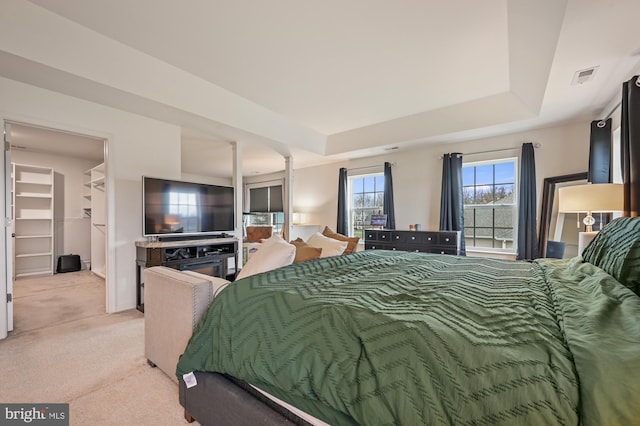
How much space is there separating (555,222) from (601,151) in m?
1.10

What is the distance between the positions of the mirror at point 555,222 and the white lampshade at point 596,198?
142 centimetres

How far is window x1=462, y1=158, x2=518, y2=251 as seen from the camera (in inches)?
176

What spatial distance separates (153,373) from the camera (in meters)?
2.00

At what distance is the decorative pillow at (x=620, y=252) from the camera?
1.23m

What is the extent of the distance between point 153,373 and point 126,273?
6.25 feet

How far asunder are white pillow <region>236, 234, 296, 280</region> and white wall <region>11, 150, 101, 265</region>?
6.31m

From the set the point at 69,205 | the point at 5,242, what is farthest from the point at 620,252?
the point at 69,205

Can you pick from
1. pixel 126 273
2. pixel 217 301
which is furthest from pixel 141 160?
pixel 217 301

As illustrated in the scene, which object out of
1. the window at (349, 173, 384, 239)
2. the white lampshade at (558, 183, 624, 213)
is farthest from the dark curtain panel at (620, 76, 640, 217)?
the window at (349, 173, 384, 239)

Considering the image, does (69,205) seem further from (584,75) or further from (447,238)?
(584,75)

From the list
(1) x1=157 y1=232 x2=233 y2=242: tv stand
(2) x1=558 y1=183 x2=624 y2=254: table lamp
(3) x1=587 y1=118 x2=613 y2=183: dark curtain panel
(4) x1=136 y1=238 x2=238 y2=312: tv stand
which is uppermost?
(3) x1=587 y1=118 x2=613 y2=183: dark curtain panel

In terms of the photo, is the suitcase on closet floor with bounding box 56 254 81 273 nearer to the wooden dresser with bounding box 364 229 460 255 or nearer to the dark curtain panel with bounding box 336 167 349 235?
the dark curtain panel with bounding box 336 167 349 235

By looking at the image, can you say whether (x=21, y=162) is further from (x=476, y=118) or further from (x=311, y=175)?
(x=476, y=118)

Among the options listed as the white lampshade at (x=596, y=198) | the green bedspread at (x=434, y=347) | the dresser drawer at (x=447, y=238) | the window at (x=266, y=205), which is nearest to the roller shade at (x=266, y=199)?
the window at (x=266, y=205)
